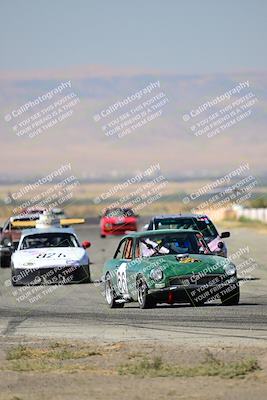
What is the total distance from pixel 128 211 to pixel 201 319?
42220 mm

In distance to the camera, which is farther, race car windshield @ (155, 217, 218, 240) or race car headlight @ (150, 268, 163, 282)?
race car windshield @ (155, 217, 218, 240)

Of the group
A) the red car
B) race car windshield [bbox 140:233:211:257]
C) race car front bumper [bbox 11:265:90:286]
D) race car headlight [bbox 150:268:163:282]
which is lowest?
the red car

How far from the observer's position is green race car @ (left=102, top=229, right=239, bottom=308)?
19.7m

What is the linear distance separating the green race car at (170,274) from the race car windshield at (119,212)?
3822 cm

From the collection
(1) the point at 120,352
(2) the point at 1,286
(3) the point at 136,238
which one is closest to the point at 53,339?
(1) the point at 120,352

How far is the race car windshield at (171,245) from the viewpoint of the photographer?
20875mm

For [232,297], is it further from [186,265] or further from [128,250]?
[128,250]

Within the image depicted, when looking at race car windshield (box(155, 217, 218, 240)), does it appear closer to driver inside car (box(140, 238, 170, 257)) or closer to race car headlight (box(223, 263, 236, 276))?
driver inside car (box(140, 238, 170, 257))

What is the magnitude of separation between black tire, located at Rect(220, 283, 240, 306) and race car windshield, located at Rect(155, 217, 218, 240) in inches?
355

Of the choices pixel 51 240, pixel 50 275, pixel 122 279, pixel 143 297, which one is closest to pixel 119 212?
pixel 51 240

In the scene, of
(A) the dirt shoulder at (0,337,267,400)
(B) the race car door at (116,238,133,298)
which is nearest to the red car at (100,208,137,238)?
(B) the race car door at (116,238,133,298)

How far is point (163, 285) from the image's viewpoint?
1970cm

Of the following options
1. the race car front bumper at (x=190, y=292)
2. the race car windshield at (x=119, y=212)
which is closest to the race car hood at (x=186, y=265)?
the race car front bumper at (x=190, y=292)

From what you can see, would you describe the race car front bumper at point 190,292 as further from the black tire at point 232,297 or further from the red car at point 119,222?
the red car at point 119,222
